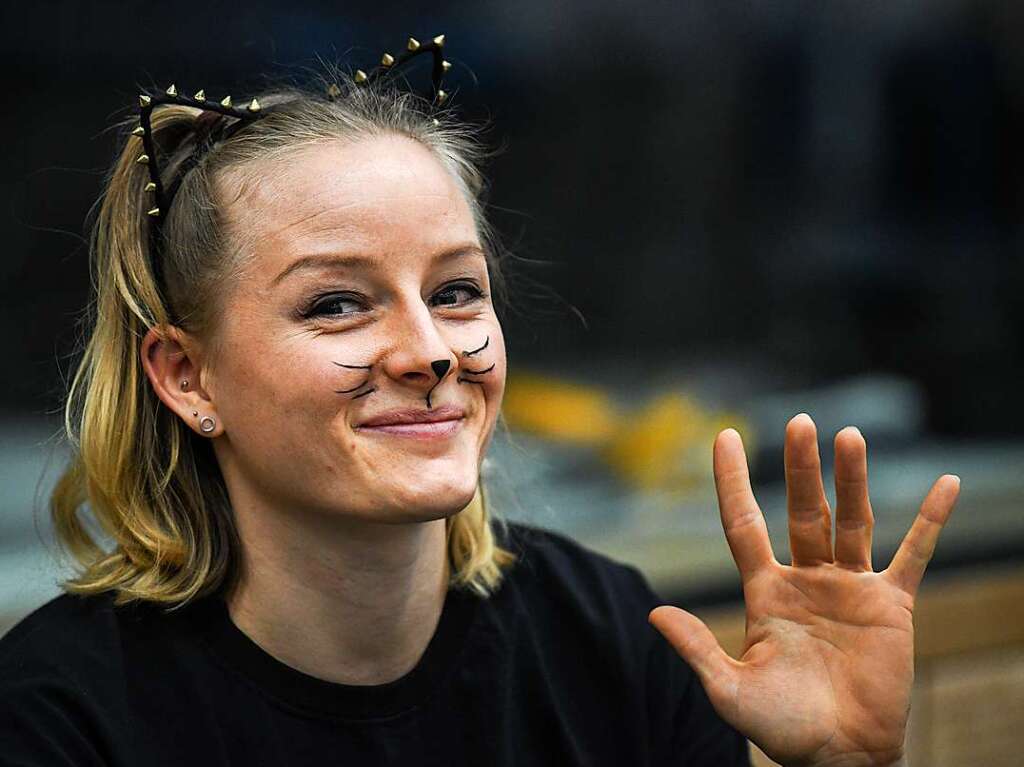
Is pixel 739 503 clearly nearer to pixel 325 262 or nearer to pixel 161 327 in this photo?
pixel 325 262

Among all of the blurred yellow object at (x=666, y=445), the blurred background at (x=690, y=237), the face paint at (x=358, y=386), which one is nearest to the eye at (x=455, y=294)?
the face paint at (x=358, y=386)

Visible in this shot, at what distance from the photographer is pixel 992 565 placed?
10.5ft

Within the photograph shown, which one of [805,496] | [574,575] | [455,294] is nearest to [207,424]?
[455,294]

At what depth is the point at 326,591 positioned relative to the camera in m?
1.54

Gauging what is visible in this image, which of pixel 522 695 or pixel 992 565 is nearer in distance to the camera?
pixel 522 695

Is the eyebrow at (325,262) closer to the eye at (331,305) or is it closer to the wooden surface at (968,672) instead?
the eye at (331,305)

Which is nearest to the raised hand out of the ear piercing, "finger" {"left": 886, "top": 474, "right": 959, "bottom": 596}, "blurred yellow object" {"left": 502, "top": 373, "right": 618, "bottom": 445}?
"finger" {"left": 886, "top": 474, "right": 959, "bottom": 596}

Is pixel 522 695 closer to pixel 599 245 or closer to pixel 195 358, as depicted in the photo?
pixel 195 358

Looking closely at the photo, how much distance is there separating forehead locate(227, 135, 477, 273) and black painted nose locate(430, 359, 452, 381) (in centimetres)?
12

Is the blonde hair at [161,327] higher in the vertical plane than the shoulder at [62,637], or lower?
higher

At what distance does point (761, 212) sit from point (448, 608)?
5.26 feet

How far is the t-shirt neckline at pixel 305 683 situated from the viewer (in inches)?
59.2

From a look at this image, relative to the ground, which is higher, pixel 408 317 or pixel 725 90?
pixel 725 90

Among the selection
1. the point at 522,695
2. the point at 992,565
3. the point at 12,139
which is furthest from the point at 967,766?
the point at 12,139
